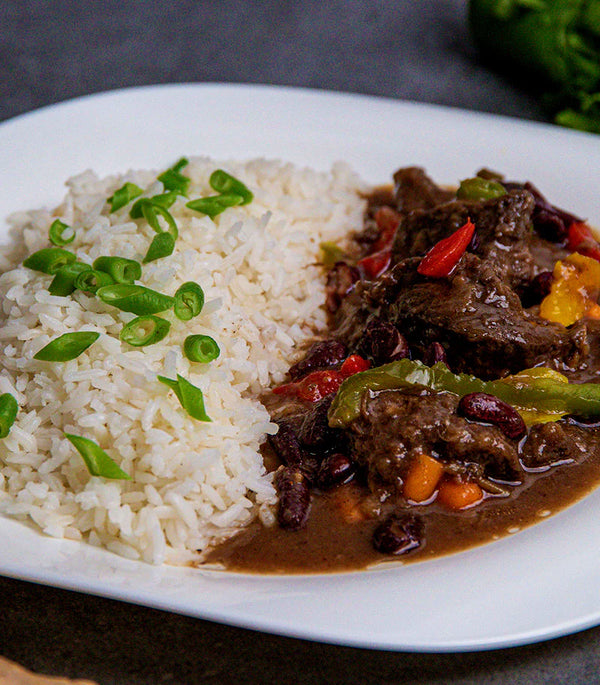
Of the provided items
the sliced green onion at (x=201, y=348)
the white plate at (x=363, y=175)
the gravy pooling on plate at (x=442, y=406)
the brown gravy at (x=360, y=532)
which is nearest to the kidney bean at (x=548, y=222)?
the gravy pooling on plate at (x=442, y=406)

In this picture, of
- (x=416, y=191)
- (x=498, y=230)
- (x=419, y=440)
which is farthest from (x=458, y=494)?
(x=416, y=191)

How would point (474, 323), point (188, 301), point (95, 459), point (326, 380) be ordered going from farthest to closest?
point (326, 380) < point (188, 301) < point (474, 323) < point (95, 459)

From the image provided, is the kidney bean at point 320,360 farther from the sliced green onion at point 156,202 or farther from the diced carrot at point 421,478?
the sliced green onion at point 156,202

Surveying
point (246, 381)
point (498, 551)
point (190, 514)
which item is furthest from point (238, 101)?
point (498, 551)

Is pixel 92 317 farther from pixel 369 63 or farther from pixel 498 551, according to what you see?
pixel 369 63

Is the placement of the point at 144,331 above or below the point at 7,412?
above

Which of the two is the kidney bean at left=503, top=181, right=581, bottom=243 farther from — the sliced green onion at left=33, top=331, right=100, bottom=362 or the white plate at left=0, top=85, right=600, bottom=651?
the sliced green onion at left=33, top=331, right=100, bottom=362

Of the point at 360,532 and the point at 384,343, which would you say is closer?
the point at 360,532

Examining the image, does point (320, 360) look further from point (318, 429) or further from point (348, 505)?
point (348, 505)
